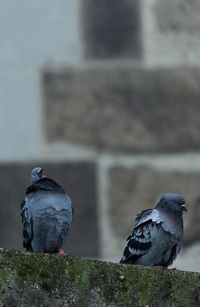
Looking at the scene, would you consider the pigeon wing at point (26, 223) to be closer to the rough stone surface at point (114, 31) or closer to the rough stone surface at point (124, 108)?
the rough stone surface at point (124, 108)

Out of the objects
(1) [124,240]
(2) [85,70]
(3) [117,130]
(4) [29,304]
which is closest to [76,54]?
(2) [85,70]

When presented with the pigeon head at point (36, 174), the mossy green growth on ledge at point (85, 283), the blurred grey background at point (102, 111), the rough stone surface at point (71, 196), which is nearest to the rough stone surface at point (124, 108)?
the blurred grey background at point (102, 111)

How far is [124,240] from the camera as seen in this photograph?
4.34 meters

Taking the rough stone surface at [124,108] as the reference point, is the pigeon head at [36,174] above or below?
below

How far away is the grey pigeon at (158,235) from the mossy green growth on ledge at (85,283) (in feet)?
2.52

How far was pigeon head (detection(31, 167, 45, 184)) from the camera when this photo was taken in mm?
4195

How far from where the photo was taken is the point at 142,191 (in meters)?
4.40

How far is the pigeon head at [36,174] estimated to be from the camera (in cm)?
420

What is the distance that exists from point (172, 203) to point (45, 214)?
19.6 inches

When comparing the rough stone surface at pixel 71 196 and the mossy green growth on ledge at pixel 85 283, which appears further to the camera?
the rough stone surface at pixel 71 196

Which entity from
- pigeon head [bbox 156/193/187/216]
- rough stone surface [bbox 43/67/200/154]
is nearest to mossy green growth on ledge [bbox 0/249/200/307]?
pigeon head [bbox 156/193/187/216]

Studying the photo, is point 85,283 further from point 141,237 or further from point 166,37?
point 166,37

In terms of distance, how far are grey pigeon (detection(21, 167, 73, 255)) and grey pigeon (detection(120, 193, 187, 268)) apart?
0.86ft

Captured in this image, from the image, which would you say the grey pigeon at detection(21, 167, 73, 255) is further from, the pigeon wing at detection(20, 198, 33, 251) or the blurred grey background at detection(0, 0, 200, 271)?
the blurred grey background at detection(0, 0, 200, 271)
